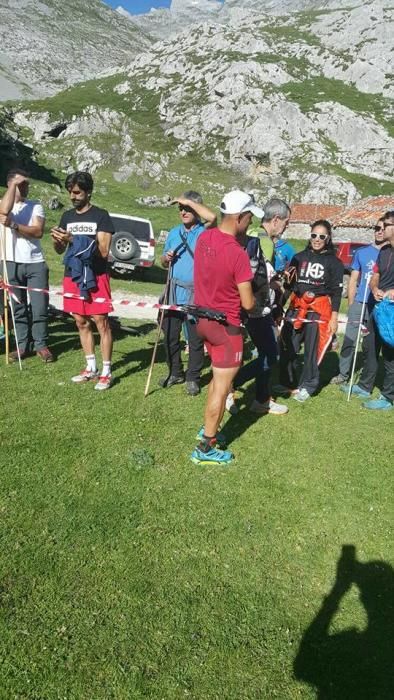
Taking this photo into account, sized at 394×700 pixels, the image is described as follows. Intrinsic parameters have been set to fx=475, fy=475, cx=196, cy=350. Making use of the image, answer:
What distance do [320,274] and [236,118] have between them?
359 feet

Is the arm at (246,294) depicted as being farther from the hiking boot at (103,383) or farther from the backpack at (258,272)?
the hiking boot at (103,383)

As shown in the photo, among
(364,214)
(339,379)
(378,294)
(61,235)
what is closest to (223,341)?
(61,235)

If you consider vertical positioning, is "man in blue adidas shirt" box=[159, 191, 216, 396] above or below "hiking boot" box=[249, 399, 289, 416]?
above

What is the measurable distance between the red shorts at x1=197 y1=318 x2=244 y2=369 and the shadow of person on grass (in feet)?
6.90

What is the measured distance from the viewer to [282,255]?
7.26 m

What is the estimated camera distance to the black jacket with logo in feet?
22.2

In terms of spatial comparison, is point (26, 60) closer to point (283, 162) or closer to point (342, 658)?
point (283, 162)

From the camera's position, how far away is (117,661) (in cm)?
287

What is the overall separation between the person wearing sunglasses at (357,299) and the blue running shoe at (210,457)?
3417mm

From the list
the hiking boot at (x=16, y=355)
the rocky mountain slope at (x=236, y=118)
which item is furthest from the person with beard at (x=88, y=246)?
the rocky mountain slope at (x=236, y=118)

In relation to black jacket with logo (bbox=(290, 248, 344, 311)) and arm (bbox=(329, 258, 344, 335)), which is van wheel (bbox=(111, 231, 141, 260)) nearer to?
black jacket with logo (bbox=(290, 248, 344, 311))

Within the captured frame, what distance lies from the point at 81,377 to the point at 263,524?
371cm

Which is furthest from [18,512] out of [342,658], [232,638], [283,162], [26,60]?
[26,60]

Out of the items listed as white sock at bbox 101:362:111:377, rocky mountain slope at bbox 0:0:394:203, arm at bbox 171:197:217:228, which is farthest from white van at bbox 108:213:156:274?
rocky mountain slope at bbox 0:0:394:203
